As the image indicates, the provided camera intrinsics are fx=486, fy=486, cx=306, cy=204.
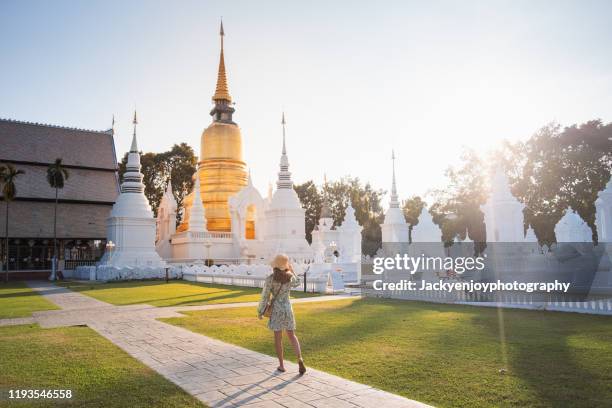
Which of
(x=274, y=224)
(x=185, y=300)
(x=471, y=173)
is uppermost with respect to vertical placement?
(x=471, y=173)

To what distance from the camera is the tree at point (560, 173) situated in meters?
34.9

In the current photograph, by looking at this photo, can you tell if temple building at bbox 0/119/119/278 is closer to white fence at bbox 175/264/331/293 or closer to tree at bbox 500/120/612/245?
white fence at bbox 175/264/331/293

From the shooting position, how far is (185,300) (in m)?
17.1

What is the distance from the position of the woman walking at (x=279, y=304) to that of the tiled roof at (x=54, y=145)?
3934cm

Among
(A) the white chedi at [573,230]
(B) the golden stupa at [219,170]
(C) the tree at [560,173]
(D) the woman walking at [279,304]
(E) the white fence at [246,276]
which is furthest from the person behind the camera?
(B) the golden stupa at [219,170]

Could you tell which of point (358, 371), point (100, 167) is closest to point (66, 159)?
point (100, 167)

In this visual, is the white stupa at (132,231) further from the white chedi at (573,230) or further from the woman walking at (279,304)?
the woman walking at (279,304)

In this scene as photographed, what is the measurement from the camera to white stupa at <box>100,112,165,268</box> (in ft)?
107

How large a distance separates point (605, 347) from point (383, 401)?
479 cm

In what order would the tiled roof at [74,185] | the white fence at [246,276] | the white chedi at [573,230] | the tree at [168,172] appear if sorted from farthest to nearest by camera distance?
the tree at [168,172] < the tiled roof at [74,185] < the white chedi at [573,230] < the white fence at [246,276]

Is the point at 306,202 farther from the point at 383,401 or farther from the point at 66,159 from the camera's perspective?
the point at 383,401

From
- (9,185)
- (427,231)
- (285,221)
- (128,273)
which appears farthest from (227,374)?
(9,185)

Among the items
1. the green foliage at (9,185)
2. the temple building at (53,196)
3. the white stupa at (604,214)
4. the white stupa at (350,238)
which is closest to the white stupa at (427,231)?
the white stupa at (604,214)

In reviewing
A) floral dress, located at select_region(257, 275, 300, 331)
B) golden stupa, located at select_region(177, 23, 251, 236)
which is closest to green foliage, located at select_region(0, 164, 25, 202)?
golden stupa, located at select_region(177, 23, 251, 236)
